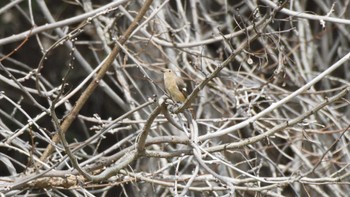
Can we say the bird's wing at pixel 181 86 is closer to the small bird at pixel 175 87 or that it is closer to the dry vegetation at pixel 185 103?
the small bird at pixel 175 87

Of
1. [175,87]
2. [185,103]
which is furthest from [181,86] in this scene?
[185,103]

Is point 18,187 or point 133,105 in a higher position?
point 18,187

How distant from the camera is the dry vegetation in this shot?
377cm

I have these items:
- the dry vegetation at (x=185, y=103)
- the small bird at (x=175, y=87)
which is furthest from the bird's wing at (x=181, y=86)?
the dry vegetation at (x=185, y=103)

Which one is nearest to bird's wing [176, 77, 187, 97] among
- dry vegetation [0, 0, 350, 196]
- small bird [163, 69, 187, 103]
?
small bird [163, 69, 187, 103]

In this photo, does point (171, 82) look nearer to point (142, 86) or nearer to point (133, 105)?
point (133, 105)

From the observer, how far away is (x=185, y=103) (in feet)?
11.7

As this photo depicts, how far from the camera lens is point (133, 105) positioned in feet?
18.6

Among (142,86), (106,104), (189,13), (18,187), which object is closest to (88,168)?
(18,187)

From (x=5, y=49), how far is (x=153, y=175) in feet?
13.5

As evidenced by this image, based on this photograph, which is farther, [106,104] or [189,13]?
[106,104]

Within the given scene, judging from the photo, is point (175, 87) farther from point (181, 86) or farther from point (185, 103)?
point (185, 103)

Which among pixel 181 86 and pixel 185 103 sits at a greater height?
pixel 185 103

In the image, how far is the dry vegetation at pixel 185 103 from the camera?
148 inches
